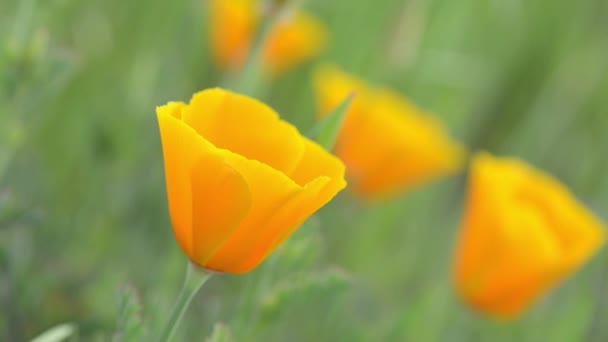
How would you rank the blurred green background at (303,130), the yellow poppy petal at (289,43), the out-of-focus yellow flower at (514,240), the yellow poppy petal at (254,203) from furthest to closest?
the yellow poppy petal at (289,43), the out-of-focus yellow flower at (514,240), the blurred green background at (303,130), the yellow poppy petal at (254,203)

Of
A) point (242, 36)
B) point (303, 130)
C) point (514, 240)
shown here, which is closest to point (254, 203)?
point (514, 240)

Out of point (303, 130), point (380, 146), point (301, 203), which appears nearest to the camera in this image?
point (301, 203)

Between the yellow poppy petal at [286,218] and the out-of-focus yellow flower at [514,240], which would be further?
the out-of-focus yellow flower at [514,240]

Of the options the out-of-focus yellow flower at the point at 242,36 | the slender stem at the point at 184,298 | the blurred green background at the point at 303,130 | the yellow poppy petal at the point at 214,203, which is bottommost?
the blurred green background at the point at 303,130

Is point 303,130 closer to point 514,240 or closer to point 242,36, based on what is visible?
point 242,36

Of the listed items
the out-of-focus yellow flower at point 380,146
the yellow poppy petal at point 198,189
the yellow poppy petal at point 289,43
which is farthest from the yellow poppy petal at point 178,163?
the yellow poppy petal at point 289,43

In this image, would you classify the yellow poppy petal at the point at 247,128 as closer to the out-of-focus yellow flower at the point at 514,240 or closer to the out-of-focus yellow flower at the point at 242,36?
the out-of-focus yellow flower at the point at 514,240

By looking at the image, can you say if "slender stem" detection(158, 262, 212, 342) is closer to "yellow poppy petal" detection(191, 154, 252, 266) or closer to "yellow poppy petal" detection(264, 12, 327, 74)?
"yellow poppy petal" detection(191, 154, 252, 266)
